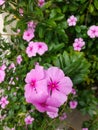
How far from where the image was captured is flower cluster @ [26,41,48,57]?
1831mm

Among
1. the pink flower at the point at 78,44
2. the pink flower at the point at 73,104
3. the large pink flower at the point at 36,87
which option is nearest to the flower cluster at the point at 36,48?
the pink flower at the point at 78,44

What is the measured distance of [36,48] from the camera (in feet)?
5.99

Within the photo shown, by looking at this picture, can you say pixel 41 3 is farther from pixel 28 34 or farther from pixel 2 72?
pixel 2 72

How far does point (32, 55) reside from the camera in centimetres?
185

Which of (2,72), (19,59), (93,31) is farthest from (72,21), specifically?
(2,72)

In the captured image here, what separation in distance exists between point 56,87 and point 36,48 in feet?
2.53

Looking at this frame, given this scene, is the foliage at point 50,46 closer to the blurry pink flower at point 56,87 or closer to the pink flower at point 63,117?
the pink flower at point 63,117

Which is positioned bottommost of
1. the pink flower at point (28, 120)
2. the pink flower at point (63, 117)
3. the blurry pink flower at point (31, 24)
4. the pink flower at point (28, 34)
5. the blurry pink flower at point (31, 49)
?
the pink flower at point (63, 117)

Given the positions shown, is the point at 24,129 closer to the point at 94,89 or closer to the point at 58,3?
the point at 94,89

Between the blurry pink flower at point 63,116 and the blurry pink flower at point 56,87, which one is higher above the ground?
the blurry pink flower at point 56,87

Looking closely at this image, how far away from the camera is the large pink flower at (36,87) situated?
3.48 ft

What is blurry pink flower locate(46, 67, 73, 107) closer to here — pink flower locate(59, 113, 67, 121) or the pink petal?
the pink petal

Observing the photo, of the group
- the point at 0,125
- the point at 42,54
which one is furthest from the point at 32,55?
the point at 0,125

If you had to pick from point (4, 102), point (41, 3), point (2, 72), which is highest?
point (41, 3)
